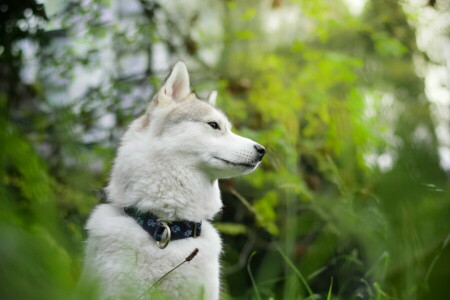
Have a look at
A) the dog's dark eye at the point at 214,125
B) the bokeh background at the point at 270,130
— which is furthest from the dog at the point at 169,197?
the bokeh background at the point at 270,130

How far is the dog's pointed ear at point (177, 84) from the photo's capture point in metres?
2.75

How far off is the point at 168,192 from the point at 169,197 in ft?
0.09

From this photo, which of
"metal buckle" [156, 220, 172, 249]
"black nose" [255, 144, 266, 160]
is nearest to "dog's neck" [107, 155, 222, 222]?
"metal buckle" [156, 220, 172, 249]

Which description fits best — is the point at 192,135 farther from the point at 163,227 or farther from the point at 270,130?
the point at 270,130

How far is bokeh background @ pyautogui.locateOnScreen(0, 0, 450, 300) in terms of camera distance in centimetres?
65

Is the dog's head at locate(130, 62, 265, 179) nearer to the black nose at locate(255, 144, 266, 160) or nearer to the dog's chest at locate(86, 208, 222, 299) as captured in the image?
the black nose at locate(255, 144, 266, 160)

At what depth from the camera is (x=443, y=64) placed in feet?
2.46

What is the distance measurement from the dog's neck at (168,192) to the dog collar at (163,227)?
0.03 m

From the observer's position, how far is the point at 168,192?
2.34 metres

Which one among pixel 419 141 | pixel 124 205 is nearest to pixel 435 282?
pixel 419 141

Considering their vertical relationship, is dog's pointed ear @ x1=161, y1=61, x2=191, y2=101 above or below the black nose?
above

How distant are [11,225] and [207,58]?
20.5 feet

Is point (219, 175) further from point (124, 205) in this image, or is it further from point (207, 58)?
point (207, 58)

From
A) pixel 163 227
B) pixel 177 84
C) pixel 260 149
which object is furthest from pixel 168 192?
pixel 177 84
